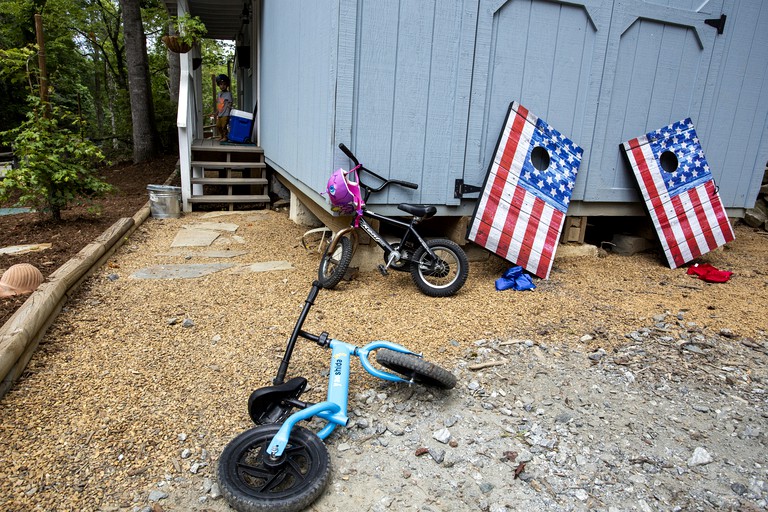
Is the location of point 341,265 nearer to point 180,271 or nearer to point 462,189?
point 462,189

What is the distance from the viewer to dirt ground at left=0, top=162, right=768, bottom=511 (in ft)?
7.06

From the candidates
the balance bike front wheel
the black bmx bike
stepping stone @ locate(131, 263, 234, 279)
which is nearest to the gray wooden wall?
the black bmx bike

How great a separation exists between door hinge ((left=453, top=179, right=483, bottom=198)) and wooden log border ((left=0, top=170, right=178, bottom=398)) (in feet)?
10.2

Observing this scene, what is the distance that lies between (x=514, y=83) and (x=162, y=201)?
4684 mm

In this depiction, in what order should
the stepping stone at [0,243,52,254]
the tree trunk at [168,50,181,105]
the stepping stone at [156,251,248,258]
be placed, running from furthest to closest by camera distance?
1. the tree trunk at [168,50,181,105]
2. the stepping stone at [156,251,248,258]
3. the stepping stone at [0,243,52,254]

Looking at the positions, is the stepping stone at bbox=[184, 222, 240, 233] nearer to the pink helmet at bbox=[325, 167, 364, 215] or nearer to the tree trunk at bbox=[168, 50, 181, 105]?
the pink helmet at bbox=[325, 167, 364, 215]

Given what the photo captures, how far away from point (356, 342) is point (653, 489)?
177 cm

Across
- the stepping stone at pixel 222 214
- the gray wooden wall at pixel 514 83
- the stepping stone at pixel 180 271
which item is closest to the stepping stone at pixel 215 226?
the stepping stone at pixel 222 214

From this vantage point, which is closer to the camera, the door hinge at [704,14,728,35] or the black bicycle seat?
the black bicycle seat

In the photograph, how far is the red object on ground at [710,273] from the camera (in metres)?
4.62

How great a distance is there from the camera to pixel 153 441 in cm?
229

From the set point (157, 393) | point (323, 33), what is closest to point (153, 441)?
point (157, 393)

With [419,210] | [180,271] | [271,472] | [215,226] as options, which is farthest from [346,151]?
[215,226]

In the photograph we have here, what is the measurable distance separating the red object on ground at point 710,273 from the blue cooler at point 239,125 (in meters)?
7.32
